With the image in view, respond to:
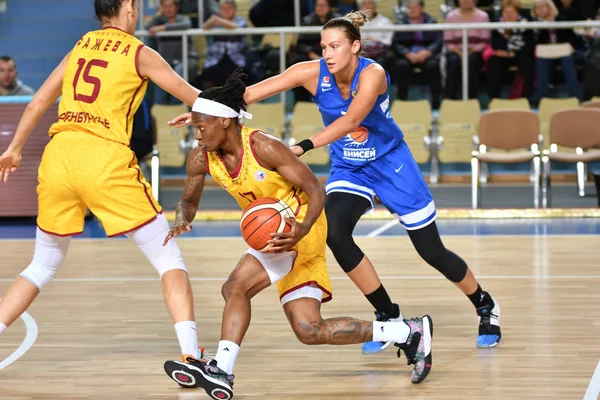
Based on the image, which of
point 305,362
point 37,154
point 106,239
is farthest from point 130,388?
point 37,154

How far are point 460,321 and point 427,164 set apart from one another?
299 inches

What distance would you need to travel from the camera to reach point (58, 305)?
717 cm

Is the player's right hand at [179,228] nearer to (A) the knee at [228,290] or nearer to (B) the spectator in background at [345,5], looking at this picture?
(A) the knee at [228,290]

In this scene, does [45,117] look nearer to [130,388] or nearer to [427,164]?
[427,164]

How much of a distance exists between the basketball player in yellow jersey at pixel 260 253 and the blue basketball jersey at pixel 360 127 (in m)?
0.76

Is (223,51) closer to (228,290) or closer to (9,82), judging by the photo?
(9,82)

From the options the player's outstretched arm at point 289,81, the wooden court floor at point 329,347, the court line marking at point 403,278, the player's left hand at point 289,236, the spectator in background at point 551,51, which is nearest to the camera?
the player's left hand at point 289,236

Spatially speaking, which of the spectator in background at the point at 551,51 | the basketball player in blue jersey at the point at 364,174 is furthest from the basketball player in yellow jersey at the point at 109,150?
the spectator in background at the point at 551,51

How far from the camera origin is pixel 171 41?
1405 centimetres

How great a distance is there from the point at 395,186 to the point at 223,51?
874cm

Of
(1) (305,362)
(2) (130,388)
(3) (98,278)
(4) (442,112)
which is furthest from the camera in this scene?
(4) (442,112)

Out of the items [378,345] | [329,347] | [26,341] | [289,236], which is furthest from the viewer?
[26,341]

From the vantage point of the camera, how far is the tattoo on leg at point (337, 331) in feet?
15.8

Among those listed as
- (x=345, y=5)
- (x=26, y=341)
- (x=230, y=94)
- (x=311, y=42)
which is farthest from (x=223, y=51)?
(x=230, y=94)
